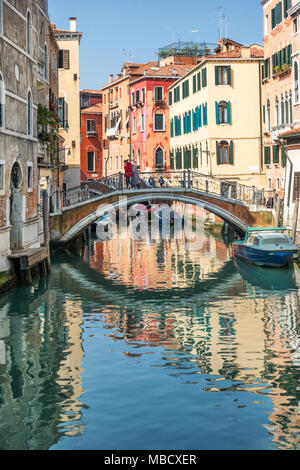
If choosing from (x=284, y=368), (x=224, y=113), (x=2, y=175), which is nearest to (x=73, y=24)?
(x=224, y=113)

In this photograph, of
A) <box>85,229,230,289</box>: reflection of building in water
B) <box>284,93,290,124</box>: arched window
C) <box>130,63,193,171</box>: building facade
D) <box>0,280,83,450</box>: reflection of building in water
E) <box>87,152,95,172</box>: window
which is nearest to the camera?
<box>0,280,83,450</box>: reflection of building in water

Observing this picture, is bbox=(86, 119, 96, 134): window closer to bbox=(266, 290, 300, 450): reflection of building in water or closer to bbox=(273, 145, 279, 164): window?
bbox=(273, 145, 279, 164): window

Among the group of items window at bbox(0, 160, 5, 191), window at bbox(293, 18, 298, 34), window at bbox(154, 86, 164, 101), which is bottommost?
window at bbox(0, 160, 5, 191)

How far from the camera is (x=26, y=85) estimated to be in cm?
2075

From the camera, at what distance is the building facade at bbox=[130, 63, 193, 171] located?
1873 inches

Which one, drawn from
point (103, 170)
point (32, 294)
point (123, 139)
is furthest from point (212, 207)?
point (103, 170)

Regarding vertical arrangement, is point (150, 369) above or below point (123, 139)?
below

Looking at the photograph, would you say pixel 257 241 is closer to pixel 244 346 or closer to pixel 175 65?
pixel 244 346

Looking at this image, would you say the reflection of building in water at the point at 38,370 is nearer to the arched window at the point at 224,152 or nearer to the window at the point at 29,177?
the window at the point at 29,177

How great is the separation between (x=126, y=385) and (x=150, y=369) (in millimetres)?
930

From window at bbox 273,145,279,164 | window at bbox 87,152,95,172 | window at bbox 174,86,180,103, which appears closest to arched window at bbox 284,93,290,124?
window at bbox 273,145,279,164

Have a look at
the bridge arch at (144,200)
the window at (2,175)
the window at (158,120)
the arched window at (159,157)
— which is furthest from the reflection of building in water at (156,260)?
the window at (158,120)

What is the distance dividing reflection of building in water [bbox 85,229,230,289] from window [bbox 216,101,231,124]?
565 cm

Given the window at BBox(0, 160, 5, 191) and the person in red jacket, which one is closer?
the window at BBox(0, 160, 5, 191)
